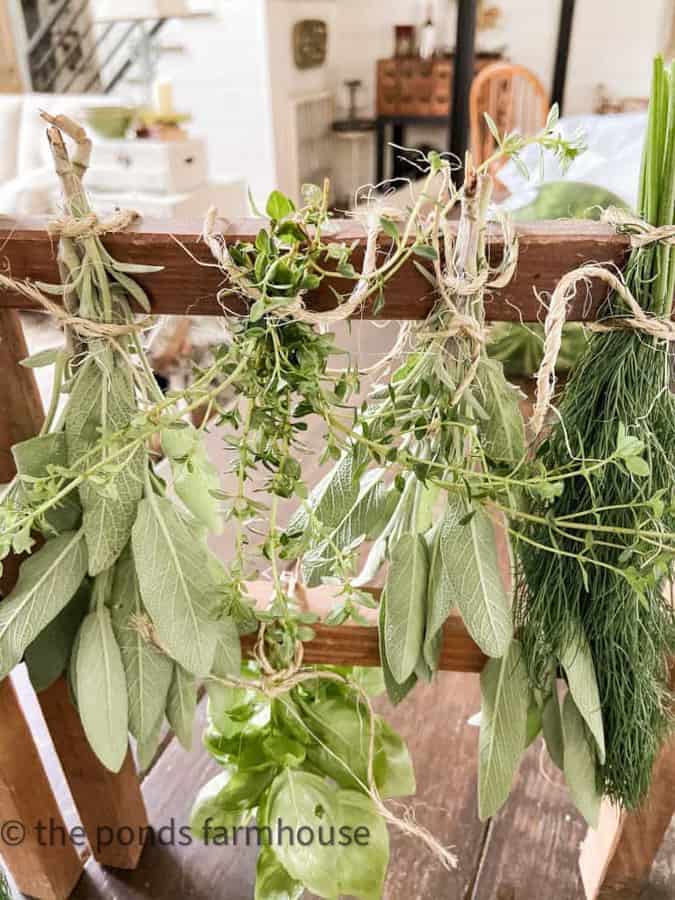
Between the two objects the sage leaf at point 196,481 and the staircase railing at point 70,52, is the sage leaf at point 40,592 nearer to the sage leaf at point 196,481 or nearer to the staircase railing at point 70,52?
the sage leaf at point 196,481

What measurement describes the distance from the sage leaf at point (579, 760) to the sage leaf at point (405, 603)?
0.46 feet

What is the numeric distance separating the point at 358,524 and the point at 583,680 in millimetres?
204

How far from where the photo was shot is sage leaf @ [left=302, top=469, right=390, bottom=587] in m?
0.58

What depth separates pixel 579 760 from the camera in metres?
0.59

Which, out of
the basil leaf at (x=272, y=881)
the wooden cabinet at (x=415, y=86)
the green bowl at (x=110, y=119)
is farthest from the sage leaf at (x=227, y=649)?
the wooden cabinet at (x=415, y=86)

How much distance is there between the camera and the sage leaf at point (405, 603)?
1.77ft

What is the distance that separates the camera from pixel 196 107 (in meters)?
4.30

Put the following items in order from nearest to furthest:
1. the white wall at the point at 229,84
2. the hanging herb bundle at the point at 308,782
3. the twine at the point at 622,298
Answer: the twine at the point at 622,298, the hanging herb bundle at the point at 308,782, the white wall at the point at 229,84

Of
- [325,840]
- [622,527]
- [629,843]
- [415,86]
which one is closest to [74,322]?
[622,527]

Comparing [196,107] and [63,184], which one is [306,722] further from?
[196,107]

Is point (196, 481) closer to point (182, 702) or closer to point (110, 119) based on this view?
point (182, 702)

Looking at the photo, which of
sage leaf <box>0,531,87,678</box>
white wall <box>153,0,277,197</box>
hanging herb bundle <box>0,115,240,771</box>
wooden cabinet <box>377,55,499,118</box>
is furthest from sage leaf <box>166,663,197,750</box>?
wooden cabinet <box>377,55,499,118</box>

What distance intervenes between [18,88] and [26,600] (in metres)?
Result: 5.85

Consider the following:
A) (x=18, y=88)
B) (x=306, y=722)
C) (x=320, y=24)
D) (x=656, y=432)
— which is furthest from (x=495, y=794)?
(x=18, y=88)
